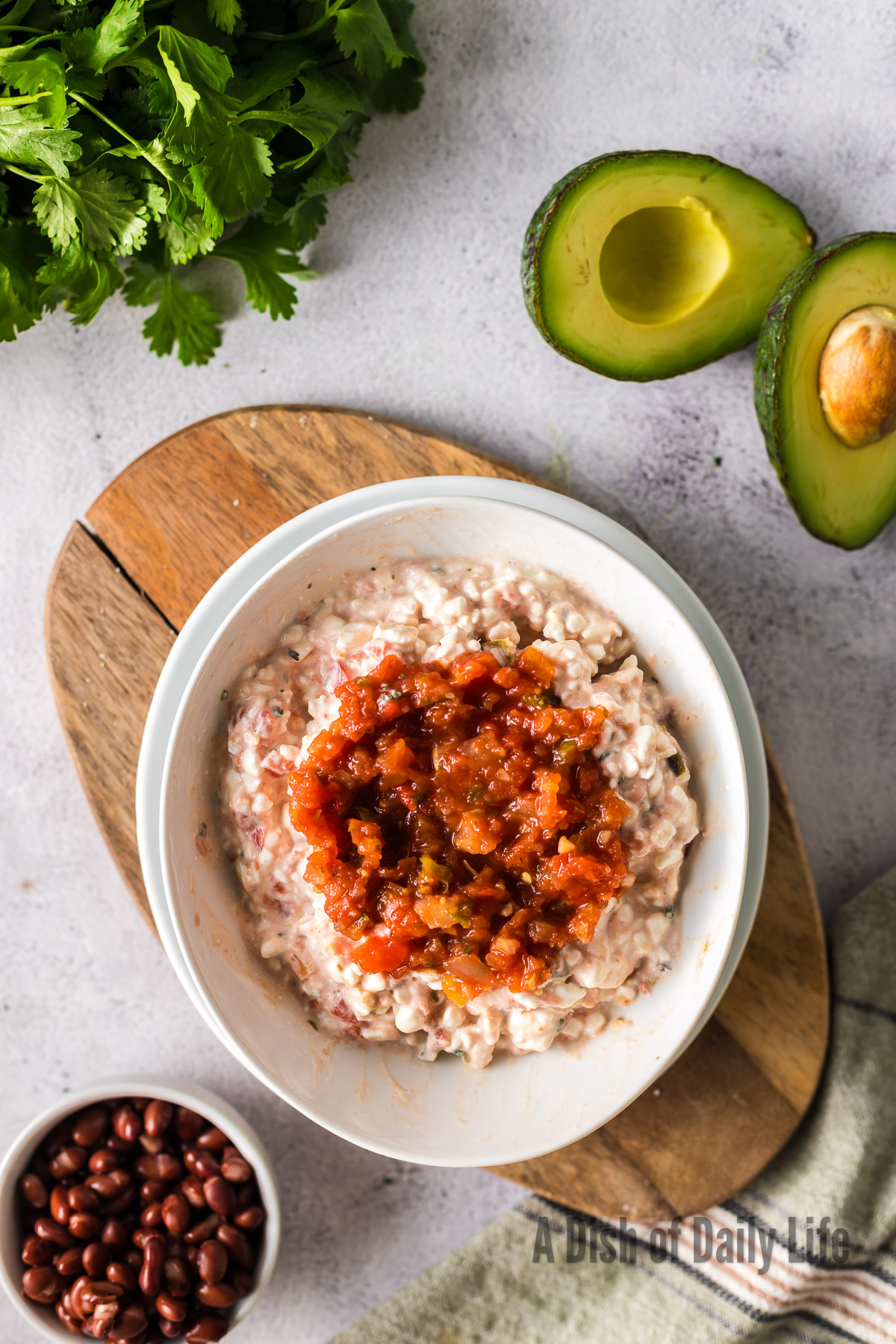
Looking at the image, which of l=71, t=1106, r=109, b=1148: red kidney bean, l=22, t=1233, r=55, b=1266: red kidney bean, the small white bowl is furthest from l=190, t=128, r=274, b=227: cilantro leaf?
l=22, t=1233, r=55, b=1266: red kidney bean

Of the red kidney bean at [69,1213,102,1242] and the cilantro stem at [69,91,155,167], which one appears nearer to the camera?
the cilantro stem at [69,91,155,167]

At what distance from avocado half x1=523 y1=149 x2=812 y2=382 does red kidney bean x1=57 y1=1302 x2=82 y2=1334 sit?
2.62 m

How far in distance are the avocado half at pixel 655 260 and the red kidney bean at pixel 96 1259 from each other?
247 cm

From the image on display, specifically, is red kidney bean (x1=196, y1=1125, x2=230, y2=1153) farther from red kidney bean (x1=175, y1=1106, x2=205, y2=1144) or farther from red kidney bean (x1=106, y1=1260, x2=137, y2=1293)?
red kidney bean (x1=106, y1=1260, x2=137, y2=1293)

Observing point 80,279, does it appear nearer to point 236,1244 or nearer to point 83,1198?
point 83,1198

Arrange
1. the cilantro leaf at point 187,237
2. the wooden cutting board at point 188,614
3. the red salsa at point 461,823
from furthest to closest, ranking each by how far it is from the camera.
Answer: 1. the wooden cutting board at point 188,614
2. the cilantro leaf at point 187,237
3. the red salsa at point 461,823

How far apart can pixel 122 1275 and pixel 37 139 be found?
8.74 feet

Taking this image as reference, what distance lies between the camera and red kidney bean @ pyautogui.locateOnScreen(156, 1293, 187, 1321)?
8.09 ft

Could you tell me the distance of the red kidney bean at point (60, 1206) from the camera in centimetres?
255

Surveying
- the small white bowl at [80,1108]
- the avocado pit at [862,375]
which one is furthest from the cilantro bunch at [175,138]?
the small white bowl at [80,1108]

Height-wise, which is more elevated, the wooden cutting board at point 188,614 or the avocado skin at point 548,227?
the avocado skin at point 548,227

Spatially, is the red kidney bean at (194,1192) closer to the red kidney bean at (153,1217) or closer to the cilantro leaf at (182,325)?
the red kidney bean at (153,1217)

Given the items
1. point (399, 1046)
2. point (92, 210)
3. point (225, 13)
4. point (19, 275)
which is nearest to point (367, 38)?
point (225, 13)

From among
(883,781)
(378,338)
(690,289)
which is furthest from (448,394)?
(883,781)
